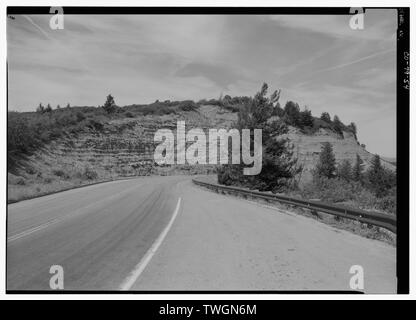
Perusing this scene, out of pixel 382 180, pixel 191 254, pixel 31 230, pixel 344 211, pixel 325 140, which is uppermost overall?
pixel 325 140

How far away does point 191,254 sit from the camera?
767cm

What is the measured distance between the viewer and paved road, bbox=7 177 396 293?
205 inches

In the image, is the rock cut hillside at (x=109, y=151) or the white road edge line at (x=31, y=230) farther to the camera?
the rock cut hillside at (x=109, y=151)

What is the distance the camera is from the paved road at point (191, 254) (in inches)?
205

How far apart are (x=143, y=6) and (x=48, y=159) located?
107 ft

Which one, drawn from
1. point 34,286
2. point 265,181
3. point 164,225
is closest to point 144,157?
point 265,181

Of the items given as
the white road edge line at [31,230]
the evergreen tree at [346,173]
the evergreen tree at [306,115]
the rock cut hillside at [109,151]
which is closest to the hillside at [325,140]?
the rock cut hillside at [109,151]

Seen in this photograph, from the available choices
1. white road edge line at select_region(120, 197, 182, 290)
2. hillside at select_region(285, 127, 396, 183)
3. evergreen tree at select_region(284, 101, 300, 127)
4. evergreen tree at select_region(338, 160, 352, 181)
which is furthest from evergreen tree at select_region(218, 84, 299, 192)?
evergreen tree at select_region(338, 160, 352, 181)

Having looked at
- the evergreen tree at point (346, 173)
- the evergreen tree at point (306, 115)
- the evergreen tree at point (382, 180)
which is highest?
the evergreen tree at point (306, 115)

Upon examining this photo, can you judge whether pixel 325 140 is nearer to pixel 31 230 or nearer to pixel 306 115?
pixel 306 115

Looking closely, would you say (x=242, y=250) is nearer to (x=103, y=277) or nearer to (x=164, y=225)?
(x=103, y=277)

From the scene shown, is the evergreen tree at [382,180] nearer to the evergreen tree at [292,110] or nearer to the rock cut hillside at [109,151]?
the evergreen tree at [292,110]

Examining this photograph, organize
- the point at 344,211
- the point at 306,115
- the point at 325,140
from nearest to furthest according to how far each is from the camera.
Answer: the point at 306,115 < the point at 344,211 < the point at 325,140

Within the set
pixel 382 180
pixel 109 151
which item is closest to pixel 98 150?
pixel 109 151
